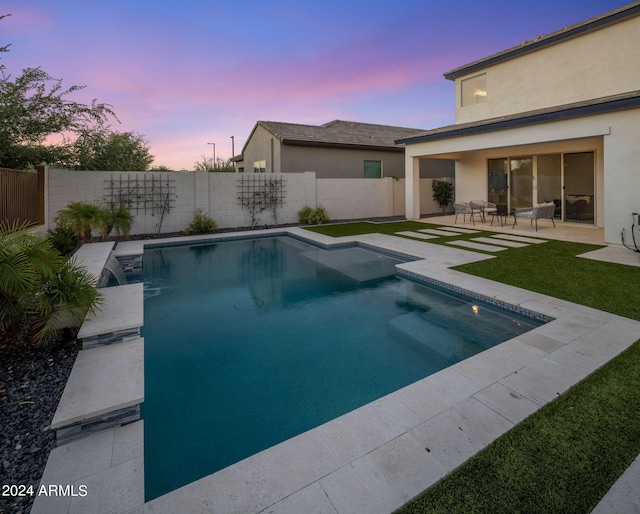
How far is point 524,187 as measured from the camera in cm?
1448

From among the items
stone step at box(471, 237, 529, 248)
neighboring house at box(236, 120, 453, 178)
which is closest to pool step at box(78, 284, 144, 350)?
stone step at box(471, 237, 529, 248)

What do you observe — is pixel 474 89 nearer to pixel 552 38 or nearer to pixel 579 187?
pixel 552 38

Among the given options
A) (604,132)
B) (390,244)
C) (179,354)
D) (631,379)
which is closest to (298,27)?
(390,244)

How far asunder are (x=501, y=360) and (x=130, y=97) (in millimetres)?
16740

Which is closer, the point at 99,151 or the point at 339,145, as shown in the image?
the point at 99,151

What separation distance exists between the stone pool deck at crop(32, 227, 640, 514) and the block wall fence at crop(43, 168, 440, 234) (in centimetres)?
1012

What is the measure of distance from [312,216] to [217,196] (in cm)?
420

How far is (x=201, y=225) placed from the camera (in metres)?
13.2

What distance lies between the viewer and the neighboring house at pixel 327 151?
17.9 m

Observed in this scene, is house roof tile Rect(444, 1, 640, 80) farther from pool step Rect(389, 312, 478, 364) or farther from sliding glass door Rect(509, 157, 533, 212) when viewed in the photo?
pool step Rect(389, 312, 478, 364)

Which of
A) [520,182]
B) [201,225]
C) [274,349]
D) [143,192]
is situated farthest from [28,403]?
[520,182]

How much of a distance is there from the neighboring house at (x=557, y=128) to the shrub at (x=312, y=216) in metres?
4.06

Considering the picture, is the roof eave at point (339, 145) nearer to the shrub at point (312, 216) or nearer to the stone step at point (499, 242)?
the shrub at point (312, 216)

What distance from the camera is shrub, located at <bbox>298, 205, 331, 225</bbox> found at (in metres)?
15.6
